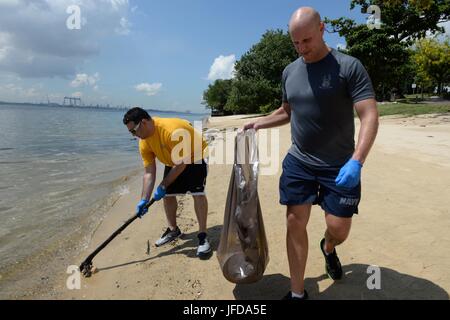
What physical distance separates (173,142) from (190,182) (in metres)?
0.45

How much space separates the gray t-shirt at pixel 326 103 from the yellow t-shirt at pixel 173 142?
1.34 metres

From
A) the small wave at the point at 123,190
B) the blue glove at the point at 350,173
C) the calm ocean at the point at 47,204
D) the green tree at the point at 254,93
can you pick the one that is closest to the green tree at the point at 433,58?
the green tree at the point at 254,93

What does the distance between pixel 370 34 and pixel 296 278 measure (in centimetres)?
2544

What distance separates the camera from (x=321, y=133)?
7.63ft

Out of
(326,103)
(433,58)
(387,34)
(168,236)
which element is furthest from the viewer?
(433,58)

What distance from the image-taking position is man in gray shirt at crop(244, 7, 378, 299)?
2.12m

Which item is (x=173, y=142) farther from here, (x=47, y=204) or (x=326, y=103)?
(x=47, y=204)

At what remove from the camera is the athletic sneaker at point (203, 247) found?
3.52m

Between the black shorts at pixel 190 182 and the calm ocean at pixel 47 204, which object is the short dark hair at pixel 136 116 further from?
the calm ocean at pixel 47 204

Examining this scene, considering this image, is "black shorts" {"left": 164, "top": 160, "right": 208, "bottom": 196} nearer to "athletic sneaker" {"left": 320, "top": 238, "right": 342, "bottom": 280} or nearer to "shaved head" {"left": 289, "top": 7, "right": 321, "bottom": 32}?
"athletic sneaker" {"left": 320, "top": 238, "right": 342, "bottom": 280}

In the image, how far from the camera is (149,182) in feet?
12.1

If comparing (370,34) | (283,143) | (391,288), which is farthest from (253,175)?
(370,34)

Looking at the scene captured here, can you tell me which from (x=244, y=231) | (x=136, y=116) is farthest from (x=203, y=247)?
(x=136, y=116)
